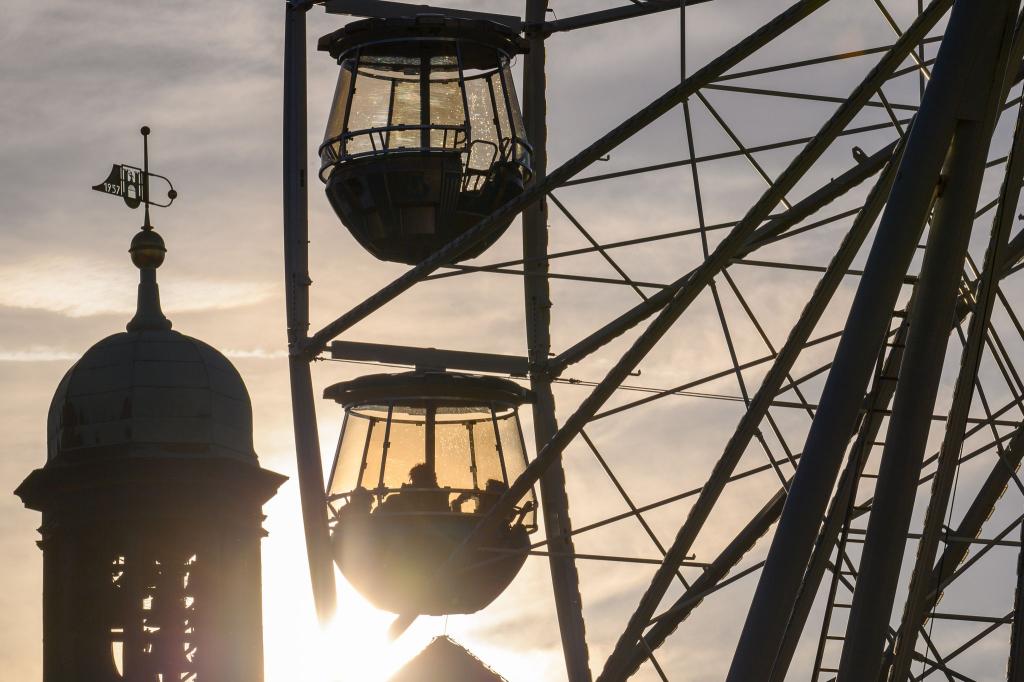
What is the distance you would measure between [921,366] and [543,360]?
14.8 meters

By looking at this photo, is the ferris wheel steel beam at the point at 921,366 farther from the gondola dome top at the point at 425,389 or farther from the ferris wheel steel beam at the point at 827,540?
the gondola dome top at the point at 425,389

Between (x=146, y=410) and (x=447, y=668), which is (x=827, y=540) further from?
(x=447, y=668)

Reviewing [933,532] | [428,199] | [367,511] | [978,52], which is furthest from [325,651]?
[978,52]

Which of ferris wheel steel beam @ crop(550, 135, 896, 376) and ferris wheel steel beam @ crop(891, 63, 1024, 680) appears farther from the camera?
ferris wheel steel beam @ crop(550, 135, 896, 376)

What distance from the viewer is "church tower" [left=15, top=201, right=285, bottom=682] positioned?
63.6 meters

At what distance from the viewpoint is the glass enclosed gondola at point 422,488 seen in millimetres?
39531

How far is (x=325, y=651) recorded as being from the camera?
38.5 metres

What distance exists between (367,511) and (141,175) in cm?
3029

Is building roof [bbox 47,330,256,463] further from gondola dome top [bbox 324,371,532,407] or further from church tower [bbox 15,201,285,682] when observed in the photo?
gondola dome top [bbox 324,371,532,407]

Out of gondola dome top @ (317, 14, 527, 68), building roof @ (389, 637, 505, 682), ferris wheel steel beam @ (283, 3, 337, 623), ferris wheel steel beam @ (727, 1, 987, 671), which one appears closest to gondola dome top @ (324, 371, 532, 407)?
ferris wheel steel beam @ (283, 3, 337, 623)

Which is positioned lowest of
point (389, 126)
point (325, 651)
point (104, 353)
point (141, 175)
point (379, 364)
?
point (325, 651)

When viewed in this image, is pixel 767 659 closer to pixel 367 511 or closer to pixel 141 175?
pixel 367 511

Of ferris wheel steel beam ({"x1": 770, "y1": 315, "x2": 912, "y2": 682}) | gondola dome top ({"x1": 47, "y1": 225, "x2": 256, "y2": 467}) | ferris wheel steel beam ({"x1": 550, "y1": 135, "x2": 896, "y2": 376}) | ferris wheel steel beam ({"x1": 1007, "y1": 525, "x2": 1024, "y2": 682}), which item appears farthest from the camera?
gondola dome top ({"x1": 47, "y1": 225, "x2": 256, "y2": 467})

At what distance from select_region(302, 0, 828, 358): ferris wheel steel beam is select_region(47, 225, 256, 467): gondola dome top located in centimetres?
2828
